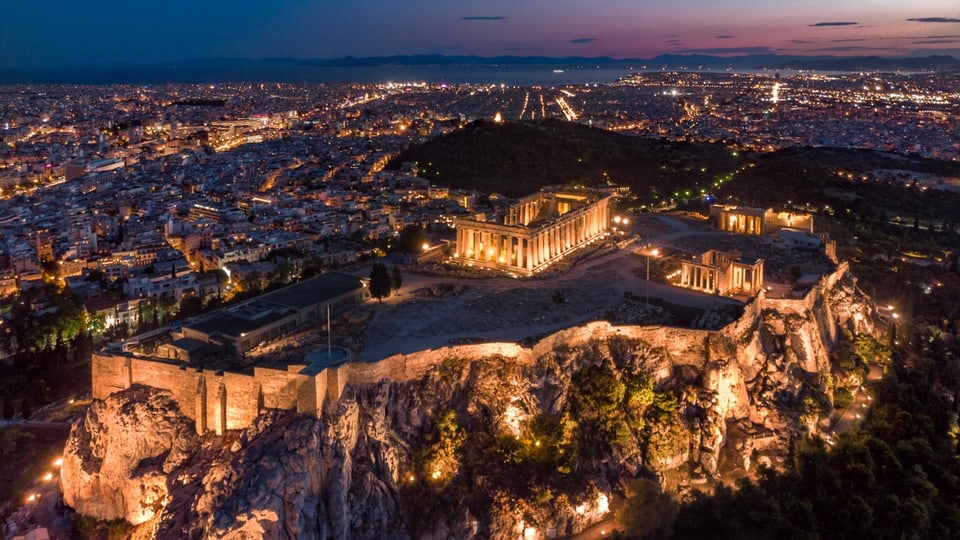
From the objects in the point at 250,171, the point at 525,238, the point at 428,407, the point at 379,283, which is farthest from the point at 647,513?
the point at 250,171

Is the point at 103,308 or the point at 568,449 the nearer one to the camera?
the point at 568,449

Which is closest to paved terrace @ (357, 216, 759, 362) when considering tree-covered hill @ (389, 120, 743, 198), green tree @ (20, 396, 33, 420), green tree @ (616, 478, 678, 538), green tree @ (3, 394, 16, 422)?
green tree @ (616, 478, 678, 538)

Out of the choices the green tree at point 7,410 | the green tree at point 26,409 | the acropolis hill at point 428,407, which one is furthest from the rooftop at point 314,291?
the green tree at point 7,410

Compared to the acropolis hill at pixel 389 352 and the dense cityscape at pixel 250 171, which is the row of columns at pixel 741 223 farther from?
the dense cityscape at pixel 250 171

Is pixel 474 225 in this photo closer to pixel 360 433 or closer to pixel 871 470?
pixel 360 433

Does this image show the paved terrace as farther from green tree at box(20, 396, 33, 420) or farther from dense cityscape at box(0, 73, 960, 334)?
dense cityscape at box(0, 73, 960, 334)

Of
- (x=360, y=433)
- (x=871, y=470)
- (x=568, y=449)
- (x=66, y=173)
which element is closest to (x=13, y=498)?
(x=360, y=433)

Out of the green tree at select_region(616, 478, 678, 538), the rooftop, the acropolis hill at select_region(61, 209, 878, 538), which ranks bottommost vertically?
the green tree at select_region(616, 478, 678, 538)
